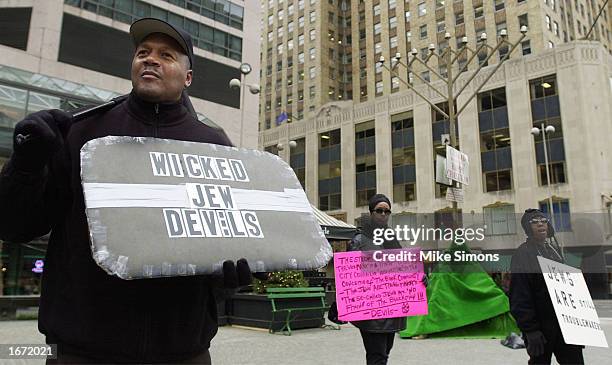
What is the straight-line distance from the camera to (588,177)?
3198 cm

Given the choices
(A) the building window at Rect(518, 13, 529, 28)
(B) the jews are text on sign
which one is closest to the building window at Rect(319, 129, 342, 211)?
(A) the building window at Rect(518, 13, 529, 28)

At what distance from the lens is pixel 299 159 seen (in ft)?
168

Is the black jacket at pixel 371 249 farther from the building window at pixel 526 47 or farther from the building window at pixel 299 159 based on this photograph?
the building window at pixel 299 159

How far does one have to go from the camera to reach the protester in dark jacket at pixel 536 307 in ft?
12.9

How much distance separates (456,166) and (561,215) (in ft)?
86.3

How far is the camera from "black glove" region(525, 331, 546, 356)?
12.5 ft

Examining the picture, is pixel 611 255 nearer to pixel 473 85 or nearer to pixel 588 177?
pixel 588 177

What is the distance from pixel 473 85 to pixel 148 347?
132ft

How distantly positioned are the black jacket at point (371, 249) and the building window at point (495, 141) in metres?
34.3

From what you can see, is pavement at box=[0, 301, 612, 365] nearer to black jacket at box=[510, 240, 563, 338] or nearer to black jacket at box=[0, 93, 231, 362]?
black jacket at box=[510, 240, 563, 338]

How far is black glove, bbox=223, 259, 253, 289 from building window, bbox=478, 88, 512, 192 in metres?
38.0

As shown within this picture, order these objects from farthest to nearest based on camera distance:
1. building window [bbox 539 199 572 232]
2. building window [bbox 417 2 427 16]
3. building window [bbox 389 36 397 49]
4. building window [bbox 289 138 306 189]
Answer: building window [bbox 389 36 397 49] < building window [bbox 417 2 427 16] < building window [bbox 289 138 306 189] < building window [bbox 539 199 572 232]

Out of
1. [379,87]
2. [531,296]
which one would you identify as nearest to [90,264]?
[531,296]

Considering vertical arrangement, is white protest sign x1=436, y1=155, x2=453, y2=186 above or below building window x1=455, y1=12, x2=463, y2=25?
below
